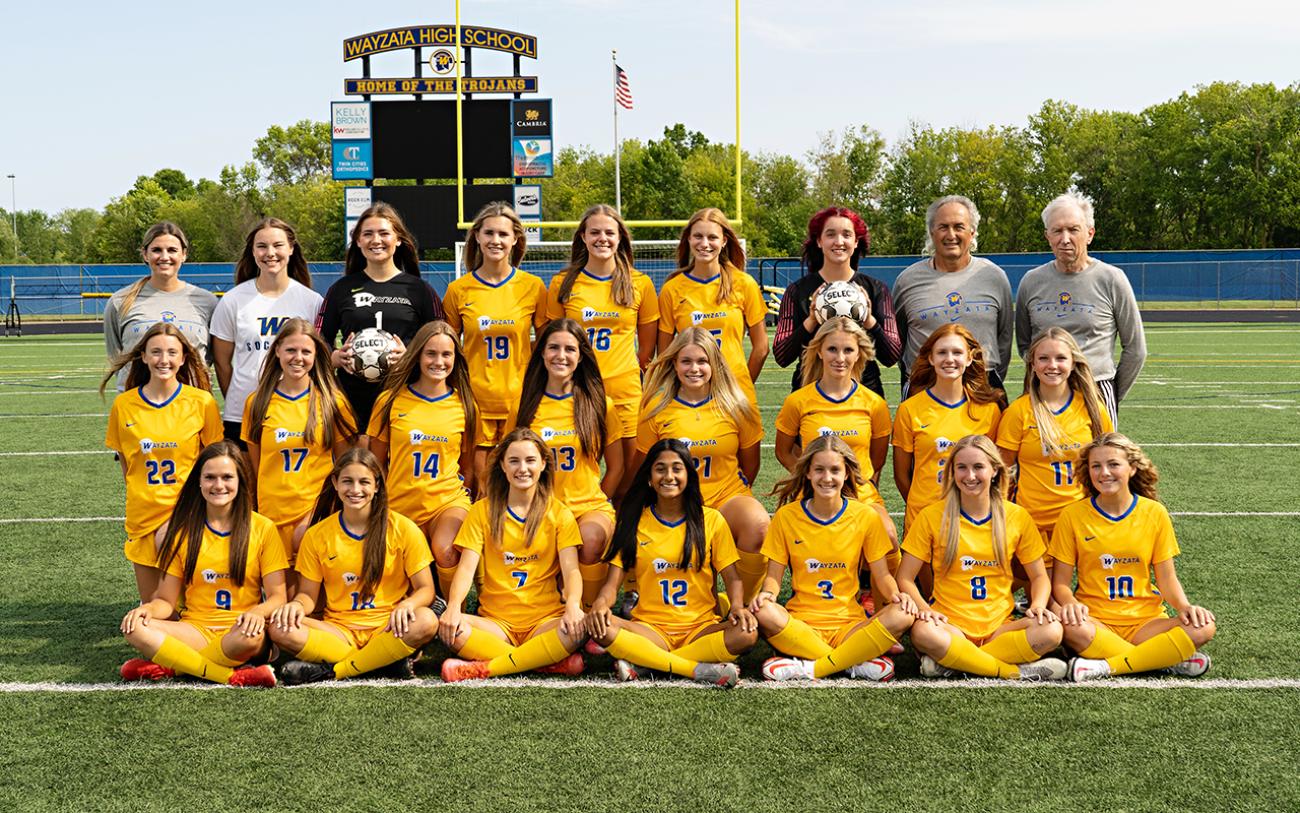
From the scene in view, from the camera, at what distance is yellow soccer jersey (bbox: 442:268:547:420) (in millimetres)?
4559

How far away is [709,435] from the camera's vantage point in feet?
14.2

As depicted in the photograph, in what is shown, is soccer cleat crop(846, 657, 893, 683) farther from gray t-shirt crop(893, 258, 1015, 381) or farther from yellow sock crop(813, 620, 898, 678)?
gray t-shirt crop(893, 258, 1015, 381)

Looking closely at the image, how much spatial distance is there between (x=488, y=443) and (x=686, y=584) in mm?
1050

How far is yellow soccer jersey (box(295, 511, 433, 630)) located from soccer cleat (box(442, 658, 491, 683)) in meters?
0.32

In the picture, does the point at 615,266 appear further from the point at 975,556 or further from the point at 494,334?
the point at 975,556

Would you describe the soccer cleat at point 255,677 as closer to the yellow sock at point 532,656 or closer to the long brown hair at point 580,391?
the yellow sock at point 532,656

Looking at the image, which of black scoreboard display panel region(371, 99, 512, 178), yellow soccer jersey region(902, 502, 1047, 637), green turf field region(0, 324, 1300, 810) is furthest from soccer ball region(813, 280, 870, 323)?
black scoreboard display panel region(371, 99, 512, 178)

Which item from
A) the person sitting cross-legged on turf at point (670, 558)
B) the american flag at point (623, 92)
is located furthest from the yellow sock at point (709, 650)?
the american flag at point (623, 92)

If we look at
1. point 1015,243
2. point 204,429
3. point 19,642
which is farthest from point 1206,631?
point 1015,243

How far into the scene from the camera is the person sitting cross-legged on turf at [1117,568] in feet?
12.3

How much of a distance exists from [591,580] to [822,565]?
83 centimetres

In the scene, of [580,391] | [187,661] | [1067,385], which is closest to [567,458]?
[580,391]

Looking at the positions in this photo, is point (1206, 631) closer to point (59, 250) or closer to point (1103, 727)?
point (1103, 727)

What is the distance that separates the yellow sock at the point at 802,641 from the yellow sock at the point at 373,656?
4.09 ft
